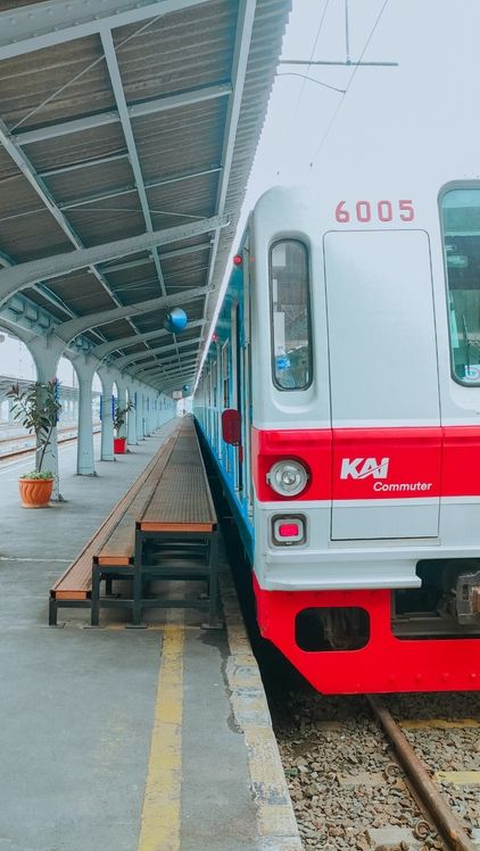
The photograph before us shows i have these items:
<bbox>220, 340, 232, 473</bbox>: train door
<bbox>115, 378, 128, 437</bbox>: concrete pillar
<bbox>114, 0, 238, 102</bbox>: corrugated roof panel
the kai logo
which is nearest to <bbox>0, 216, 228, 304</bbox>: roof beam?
<bbox>220, 340, 232, 473</bbox>: train door

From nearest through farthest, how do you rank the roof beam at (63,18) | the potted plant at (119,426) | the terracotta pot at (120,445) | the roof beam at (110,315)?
the roof beam at (63,18), the roof beam at (110,315), the potted plant at (119,426), the terracotta pot at (120,445)

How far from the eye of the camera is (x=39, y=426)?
38.0ft

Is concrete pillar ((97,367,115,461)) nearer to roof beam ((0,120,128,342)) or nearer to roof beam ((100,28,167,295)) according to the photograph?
roof beam ((0,120,128,342))

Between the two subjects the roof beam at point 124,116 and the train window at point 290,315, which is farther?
the roof beam at point 124,116

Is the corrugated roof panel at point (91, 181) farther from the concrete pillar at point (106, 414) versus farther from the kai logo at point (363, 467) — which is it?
the concrete pillar at point (106, 414)

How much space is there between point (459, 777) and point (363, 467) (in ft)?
4.95

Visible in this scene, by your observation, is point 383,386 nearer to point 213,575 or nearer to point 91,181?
point 213,575

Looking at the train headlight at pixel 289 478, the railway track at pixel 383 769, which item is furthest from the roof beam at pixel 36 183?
the railway track at pixel 383 769

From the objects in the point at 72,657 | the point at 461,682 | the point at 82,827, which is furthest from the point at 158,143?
the point at 82,827

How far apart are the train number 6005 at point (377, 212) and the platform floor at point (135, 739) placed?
2.45m

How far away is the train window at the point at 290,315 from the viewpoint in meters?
3.53

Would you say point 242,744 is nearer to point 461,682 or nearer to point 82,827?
point 82,827

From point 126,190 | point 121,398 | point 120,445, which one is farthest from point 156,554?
point 120,445

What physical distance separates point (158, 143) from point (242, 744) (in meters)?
5.30
